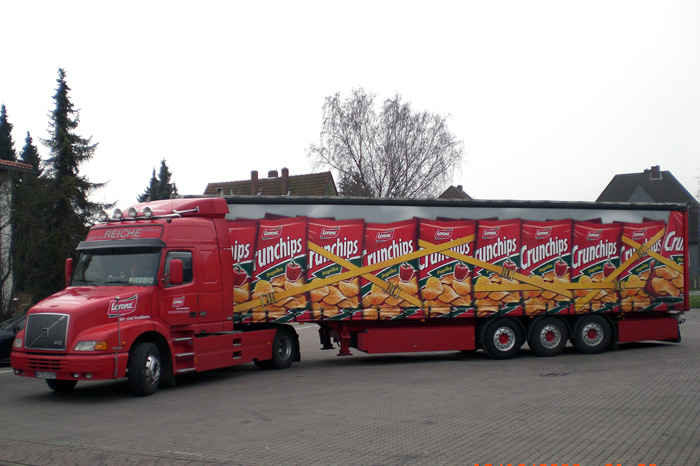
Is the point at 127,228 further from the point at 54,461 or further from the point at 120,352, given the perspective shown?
the point at 54,461

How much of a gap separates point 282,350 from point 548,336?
21.3 ft

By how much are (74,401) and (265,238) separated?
16.3ft

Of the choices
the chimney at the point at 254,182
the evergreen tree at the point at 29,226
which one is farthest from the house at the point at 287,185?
the evergreen tree at the point at 29,226

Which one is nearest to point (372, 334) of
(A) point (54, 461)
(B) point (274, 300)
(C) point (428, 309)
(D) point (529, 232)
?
(C) point (428, 309)

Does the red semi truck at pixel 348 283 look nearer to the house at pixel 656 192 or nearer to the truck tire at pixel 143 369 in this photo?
the truck tire at pixel 143 369

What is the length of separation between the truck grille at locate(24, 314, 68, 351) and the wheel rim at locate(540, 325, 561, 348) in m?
10.8

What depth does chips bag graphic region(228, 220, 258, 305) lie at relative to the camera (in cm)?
1419

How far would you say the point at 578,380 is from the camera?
12.7m

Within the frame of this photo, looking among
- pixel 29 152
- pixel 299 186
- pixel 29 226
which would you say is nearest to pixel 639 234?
pixel 29 226

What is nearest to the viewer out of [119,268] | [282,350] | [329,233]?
[119,268]

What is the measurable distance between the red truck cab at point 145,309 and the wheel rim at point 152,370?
2cm

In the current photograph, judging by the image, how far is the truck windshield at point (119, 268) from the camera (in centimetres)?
1219

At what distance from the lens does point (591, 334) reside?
16.8 m

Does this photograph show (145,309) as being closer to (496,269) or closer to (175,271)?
(175,271)
